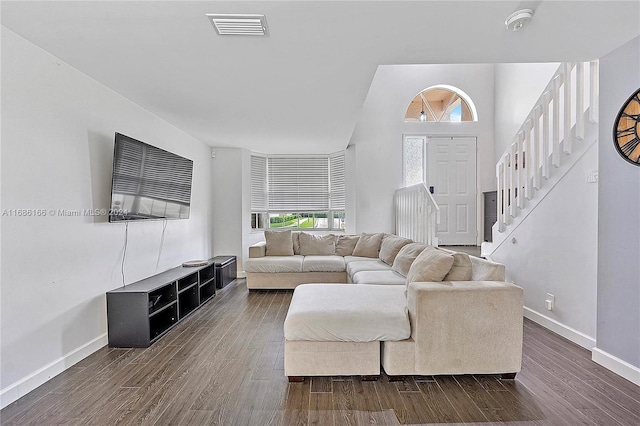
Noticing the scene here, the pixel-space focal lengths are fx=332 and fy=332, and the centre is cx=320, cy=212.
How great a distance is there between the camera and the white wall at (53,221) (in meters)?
2.11

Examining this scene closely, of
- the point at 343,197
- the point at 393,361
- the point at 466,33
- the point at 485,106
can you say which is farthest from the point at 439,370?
the point at 485,106

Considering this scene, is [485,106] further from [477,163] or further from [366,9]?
[366,9]

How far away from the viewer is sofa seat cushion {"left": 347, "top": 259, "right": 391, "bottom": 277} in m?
4.16

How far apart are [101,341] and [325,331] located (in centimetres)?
210

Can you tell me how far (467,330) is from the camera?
224cm

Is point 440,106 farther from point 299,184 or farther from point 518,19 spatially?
point 518,19

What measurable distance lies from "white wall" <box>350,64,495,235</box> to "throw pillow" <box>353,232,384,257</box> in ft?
2.42

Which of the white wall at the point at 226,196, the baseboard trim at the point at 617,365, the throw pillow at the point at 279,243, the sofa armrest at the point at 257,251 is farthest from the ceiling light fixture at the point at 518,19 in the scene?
the white wall at the point at 226,196

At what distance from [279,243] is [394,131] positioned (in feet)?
9.47

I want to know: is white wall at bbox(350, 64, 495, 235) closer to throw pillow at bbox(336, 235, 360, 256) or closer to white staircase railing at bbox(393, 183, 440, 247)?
white staircase railing at bbox(393, 183, 440, 247)

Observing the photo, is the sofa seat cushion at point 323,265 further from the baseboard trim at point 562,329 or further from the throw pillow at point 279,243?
the baseboard trim at point 562,329

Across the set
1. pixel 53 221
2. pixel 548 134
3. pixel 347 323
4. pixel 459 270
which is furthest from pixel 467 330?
pixel 53 221

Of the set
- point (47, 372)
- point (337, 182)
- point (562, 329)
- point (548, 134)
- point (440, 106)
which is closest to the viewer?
point (47, 372)

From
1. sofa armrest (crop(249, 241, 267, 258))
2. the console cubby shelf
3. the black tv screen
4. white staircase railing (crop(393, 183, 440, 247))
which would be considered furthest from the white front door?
the console cubby shelf
